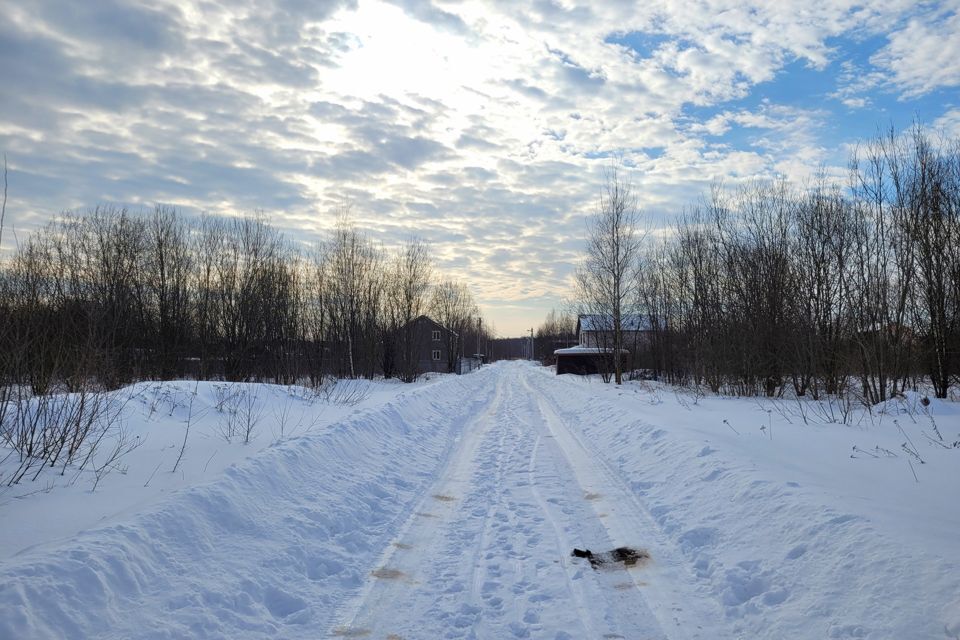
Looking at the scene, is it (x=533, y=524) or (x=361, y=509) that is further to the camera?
(x=361, y=509)

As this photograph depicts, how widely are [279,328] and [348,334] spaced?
196 inches

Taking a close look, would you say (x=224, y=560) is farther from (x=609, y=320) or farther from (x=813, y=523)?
(x=609, y=320)

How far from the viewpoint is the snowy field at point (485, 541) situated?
12.3ft

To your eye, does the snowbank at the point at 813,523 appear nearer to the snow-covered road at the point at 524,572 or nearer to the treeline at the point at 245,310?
the snow-covered road at the point at 524,572

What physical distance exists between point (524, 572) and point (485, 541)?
2.84 feet

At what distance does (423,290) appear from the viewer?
4175 centimetres

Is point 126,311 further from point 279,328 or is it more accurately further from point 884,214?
point 884,214

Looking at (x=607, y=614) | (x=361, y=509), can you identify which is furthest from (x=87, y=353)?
(x=607, y=614)

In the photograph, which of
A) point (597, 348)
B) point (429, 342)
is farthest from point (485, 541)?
point (429, 342)

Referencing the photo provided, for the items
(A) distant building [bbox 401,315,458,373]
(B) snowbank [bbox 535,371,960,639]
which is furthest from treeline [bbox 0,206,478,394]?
(B) snowbank [bbox 535,371,960,639]

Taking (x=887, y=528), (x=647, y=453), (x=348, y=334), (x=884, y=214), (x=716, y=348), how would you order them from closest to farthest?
(x=887, y=528) < (x=647, y=453) < (x=884, y=214) < (x=716, y=348) < (x=348, y=334)

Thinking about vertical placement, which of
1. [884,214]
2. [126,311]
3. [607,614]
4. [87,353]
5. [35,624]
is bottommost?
[607,614]

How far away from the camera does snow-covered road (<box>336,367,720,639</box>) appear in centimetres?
395

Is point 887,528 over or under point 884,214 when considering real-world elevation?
under
